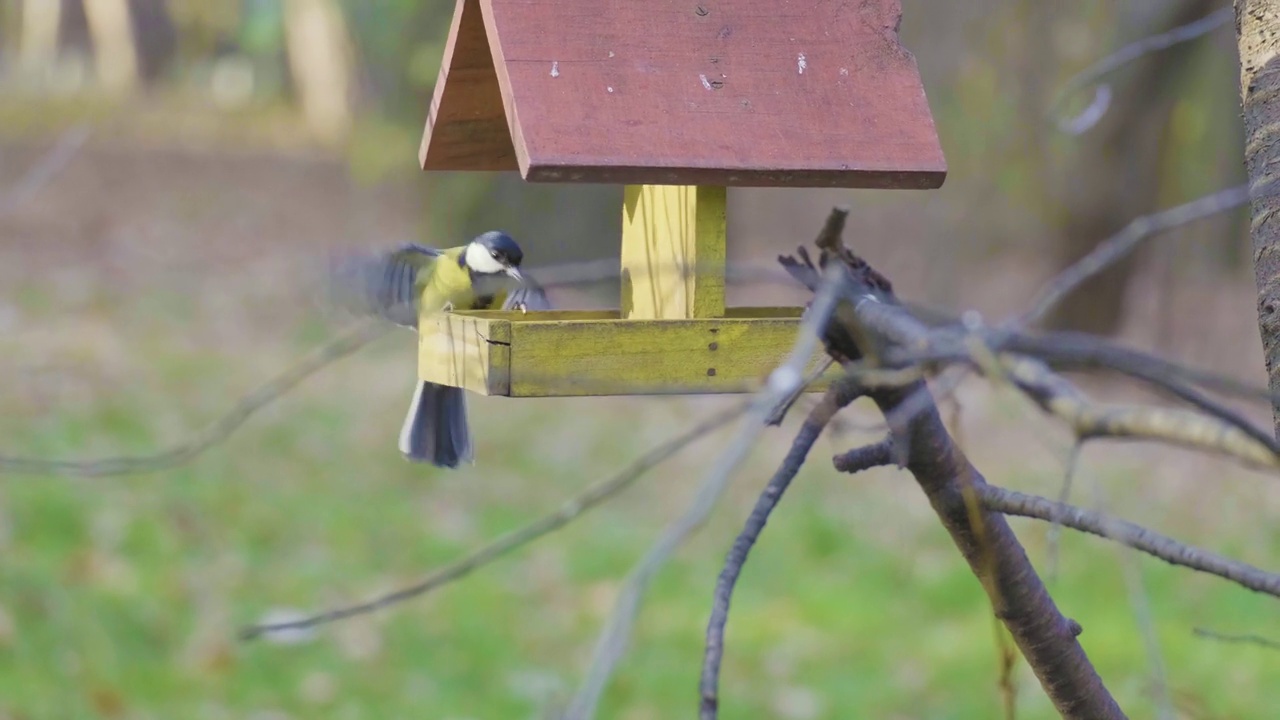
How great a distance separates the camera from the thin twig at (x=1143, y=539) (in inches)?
55.5

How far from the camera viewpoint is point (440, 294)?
290 centimetres

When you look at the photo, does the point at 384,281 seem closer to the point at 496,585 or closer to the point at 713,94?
the point at 713,94

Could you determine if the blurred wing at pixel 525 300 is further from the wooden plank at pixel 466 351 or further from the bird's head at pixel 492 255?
the wooden plank at pixel 466 351

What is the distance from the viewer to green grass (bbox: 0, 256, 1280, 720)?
528cm

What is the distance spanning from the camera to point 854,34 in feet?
8.04

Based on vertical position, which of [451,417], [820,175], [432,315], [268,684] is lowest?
[268,684]

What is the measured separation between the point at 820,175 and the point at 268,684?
377 cm

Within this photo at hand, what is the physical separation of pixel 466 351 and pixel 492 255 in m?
0.61

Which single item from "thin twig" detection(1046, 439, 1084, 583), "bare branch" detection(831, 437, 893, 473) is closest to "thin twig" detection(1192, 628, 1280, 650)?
"thin twig" detection(1046, 439, 1084, 583)

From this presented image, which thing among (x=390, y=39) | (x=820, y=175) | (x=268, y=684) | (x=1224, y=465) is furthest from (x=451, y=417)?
(x=390, y=39)

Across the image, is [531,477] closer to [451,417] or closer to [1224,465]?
[1224,465]

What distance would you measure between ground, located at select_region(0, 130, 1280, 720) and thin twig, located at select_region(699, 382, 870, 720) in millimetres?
1563

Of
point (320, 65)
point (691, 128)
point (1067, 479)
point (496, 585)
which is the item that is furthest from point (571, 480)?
point (320, 65)

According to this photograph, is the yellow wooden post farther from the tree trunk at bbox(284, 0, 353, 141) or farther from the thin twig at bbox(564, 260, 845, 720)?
the tree trunk at bbox(284, 0, 353, 141)
